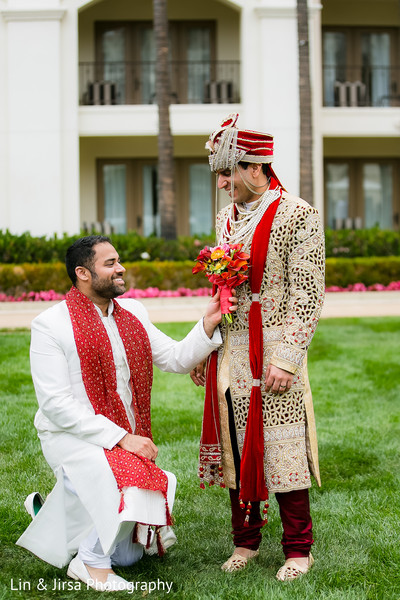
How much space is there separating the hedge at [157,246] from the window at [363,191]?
16.4ft

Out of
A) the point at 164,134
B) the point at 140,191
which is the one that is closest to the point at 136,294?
the point at 164,134

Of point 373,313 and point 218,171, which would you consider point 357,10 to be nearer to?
point 373,313

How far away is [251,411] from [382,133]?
1698cm

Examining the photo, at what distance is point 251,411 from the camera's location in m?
3.93

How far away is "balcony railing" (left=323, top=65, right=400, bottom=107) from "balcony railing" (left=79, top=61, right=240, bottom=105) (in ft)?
8.10

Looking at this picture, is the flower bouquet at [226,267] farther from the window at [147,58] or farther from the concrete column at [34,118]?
the window at [147,58]

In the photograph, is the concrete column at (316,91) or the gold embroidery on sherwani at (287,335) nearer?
the gold embroidery on sherwani at (287,335)

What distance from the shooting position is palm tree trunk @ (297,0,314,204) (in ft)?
55.8

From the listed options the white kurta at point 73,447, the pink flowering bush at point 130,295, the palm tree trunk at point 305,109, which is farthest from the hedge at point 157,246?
the white kurta at point 73,447

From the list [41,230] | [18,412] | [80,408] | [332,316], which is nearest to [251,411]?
[80,408]

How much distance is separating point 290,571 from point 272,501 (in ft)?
4.29

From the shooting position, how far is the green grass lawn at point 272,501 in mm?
3953

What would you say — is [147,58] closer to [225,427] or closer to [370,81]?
[370,81]

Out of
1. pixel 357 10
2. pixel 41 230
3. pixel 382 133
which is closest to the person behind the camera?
pixel 41 230
